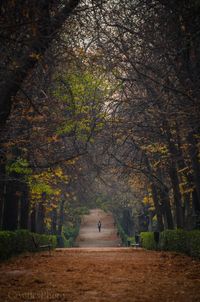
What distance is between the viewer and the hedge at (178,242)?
45.6ft

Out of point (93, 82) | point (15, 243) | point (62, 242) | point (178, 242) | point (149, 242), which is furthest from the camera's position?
point (62, 242)

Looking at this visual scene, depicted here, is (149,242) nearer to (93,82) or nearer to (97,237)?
(93,82)

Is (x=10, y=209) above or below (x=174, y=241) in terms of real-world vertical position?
above

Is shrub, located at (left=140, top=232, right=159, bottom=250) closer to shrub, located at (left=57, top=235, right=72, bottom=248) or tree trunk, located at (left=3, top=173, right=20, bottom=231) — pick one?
tree trunk, located at (left=3, top=173, right=20, bottom=231)

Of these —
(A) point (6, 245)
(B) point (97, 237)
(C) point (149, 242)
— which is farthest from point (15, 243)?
(B) point (97, 237)

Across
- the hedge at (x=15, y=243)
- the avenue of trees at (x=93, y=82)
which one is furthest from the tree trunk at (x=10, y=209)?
the hedge at (x=15, y=243)

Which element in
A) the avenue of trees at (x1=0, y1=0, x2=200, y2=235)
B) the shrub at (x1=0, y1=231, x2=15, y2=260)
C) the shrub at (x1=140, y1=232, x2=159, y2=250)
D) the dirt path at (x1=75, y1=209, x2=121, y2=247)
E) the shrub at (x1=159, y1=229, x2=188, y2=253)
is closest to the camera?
the avenue of trees at (x1=0, y1=0, x2=200, y2=235)

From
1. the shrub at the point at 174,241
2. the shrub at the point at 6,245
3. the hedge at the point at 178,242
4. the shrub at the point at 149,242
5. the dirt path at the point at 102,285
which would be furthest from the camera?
the shrub at the point at 149,242

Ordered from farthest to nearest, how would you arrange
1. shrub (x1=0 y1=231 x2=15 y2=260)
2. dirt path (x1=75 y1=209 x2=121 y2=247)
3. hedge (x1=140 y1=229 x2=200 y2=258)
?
1. dirt path (x1=75 y1=209 x2=121 y2=247)
2. hedge (x1=140 y1=229 x2=200 y2=258)
3. shrub (x1=0 y1=231 x2=15 y2=260)

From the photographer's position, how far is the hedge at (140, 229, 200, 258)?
13.9 metres

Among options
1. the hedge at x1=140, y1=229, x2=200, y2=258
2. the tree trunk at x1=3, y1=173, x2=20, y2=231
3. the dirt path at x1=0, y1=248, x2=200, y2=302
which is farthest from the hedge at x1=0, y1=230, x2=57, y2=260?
the hedge at x1=140, y1=229, x2=200, y2=258

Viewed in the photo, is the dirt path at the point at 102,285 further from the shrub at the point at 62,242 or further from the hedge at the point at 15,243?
the shrub at the point at 62,242

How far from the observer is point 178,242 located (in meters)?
17.5

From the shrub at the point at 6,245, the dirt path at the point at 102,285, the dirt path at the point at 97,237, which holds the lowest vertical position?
the dirt path at the point at 102,285
